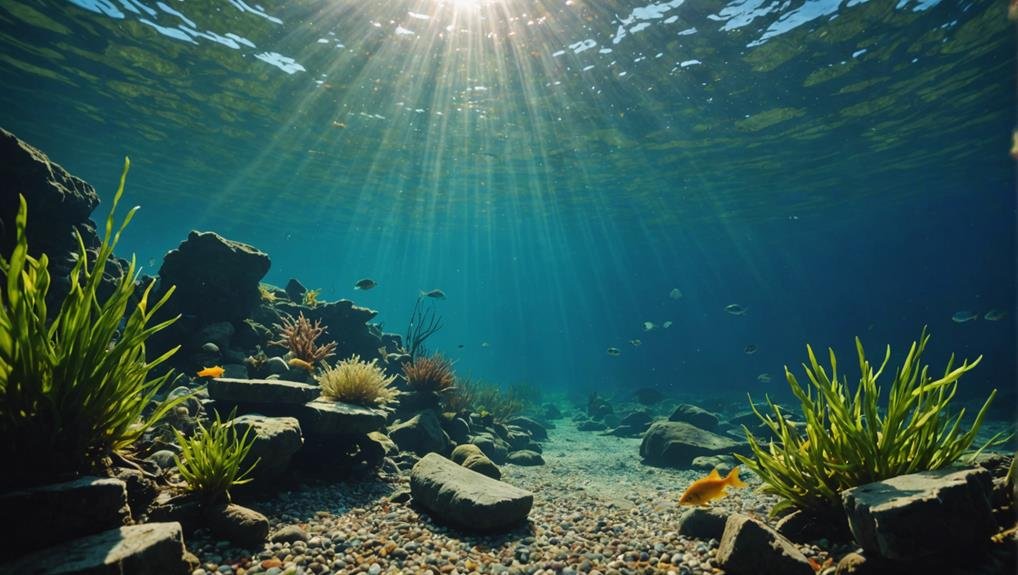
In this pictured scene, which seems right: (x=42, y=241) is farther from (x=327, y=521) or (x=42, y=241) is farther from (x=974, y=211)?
(x=974, y=211)

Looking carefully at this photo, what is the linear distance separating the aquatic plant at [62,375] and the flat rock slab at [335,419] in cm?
267

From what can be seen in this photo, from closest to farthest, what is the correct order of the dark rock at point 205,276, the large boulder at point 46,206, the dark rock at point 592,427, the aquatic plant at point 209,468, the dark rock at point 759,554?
the dark rock at point 759,554 → the aquatic plant at point 209,468 → the large boulder at point 46,206 → the dark rock at point 205,276 → the dark rock at point 592,427

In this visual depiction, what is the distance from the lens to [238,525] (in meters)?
3.90

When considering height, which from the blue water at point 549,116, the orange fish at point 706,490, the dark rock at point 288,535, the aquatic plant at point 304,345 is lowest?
the dark rock at point 288,535

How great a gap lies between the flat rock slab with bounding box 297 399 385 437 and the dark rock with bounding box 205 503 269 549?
2.16 metres

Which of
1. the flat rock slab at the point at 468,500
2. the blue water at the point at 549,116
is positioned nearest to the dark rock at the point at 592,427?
the blue water at the point at 549,116

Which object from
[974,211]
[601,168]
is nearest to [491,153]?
[601,168]

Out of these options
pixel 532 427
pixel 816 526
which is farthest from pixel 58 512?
pixel 532 427

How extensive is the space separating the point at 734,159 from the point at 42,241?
94.8 feet

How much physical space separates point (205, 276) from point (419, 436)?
6.97m

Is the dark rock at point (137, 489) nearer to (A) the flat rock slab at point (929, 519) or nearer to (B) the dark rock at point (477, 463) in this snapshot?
(B) the dark rock at point (477, 463)

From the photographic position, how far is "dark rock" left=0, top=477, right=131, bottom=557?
2703mm

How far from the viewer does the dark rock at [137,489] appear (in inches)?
143

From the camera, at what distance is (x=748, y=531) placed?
11.4ft
